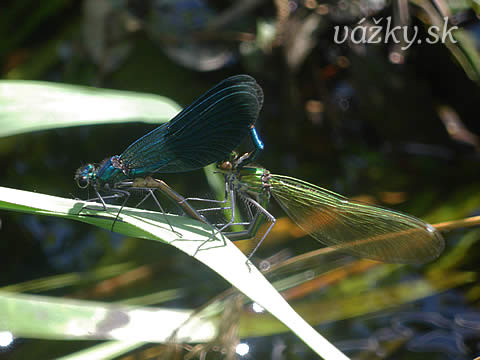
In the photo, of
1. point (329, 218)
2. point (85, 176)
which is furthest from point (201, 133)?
point (329, 218)

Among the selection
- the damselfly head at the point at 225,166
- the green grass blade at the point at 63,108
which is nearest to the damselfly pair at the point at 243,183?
the damselfly head at the point at 225,166

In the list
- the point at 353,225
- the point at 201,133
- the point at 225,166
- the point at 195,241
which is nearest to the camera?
the point at 195,241

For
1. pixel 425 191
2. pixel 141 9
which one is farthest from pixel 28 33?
pixel 425 191

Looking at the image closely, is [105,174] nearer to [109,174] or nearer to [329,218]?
[109,174]

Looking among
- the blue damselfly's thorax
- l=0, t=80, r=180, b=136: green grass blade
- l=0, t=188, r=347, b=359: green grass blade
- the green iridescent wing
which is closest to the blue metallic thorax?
the blue damselfly's thorax

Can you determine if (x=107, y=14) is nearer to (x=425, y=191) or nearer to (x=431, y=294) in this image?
(x=425, y=191)

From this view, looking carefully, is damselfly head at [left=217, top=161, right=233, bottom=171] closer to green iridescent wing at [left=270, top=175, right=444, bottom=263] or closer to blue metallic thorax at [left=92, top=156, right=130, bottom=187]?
green iridescent wing at [left=270, top=175, right=444, bottom=263]

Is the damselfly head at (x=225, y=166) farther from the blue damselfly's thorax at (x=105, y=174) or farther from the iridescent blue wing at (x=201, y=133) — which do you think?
the blue damselfly's thorax at (x=105, y=174)
